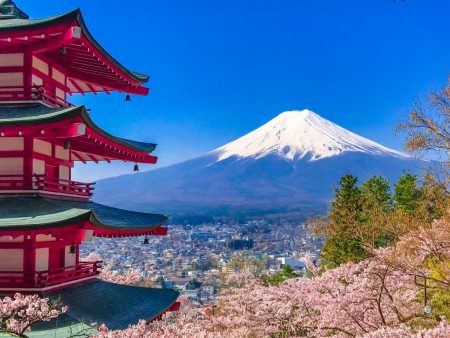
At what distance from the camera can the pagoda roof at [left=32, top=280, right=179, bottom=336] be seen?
1001cm

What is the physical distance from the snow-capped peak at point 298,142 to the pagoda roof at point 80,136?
13760 cm

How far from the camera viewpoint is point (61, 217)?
9.42m

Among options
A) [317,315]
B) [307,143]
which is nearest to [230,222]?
[307,143]

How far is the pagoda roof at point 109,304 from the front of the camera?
1001 centimetres

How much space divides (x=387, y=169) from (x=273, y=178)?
30451mm

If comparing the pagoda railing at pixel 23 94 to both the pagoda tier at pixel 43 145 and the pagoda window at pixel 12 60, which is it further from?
the pagoda window at pixel 12 60

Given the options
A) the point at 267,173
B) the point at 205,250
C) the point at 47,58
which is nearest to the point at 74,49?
the point at 47,58

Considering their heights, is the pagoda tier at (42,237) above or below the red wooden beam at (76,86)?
below

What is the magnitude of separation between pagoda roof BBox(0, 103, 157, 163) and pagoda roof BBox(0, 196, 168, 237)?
1325 mm

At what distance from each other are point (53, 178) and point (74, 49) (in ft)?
9.17

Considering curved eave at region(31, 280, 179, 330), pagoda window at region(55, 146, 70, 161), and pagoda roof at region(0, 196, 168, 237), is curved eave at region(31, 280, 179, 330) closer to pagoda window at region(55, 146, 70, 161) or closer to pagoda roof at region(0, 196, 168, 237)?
pagoda roof at region(0, 196, 168, 237)

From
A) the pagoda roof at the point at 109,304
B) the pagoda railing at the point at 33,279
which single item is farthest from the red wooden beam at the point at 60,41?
the pagoda roof at the point at 109,304

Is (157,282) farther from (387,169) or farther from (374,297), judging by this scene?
(387,169)

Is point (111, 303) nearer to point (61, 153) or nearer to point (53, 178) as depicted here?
point (53, 178)
